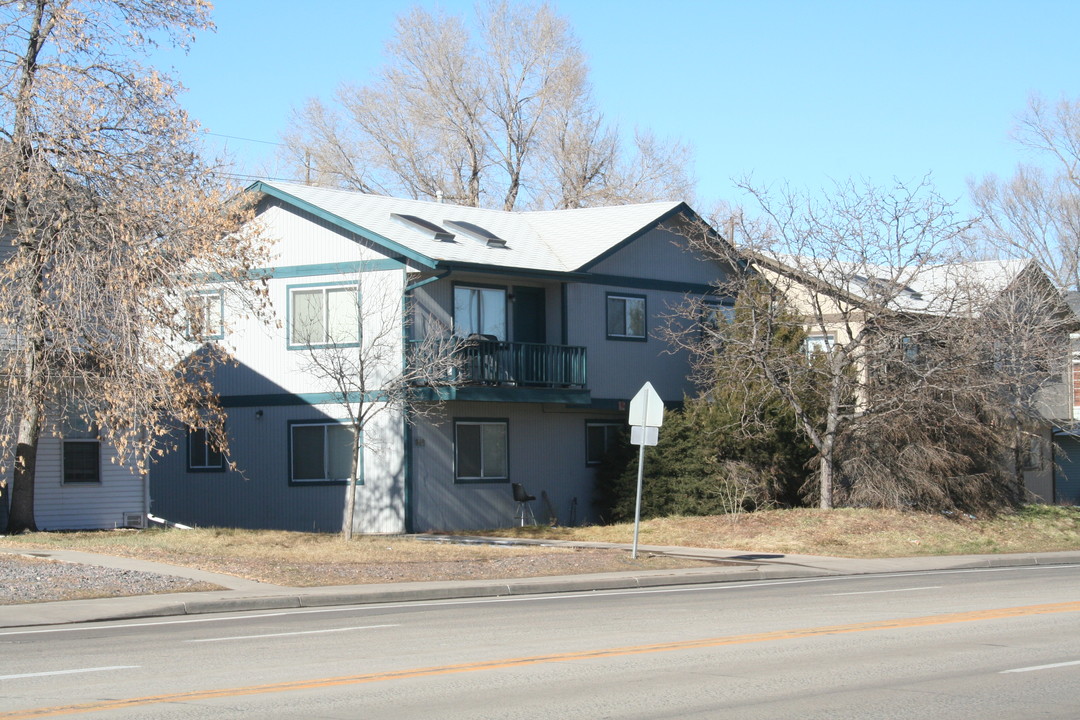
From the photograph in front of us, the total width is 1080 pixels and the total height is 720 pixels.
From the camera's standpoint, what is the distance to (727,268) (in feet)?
116

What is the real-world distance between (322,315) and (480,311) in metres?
3.64

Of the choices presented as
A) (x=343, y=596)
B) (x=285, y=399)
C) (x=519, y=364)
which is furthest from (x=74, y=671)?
(x=285, y=399)

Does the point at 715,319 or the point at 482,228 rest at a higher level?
the point at 482,228

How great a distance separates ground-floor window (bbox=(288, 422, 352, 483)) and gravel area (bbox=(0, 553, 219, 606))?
422 inches

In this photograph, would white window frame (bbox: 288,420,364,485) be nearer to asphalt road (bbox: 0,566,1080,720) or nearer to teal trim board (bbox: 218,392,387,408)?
teal trim board (bbox: 218,392,387,408)

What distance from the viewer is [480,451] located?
29.6 metres

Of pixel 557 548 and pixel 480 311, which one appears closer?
pixel 557 548

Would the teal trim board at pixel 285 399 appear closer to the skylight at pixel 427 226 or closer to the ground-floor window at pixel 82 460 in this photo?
the ground-floor window at pixel 82 460

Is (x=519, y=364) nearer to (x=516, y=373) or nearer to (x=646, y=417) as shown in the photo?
(x=516, y=373)

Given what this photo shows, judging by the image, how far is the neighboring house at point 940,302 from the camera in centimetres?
2769

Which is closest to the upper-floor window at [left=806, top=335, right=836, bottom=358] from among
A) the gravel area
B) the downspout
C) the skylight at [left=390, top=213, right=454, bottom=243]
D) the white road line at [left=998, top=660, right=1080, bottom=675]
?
the downspout

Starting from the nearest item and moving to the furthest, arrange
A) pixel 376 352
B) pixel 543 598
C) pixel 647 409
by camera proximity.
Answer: pixel 543 598
pixel 647 409
pixel 376 352

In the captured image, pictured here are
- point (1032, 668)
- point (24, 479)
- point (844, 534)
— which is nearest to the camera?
point (1032, 668)

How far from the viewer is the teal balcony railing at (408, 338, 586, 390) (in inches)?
1092
